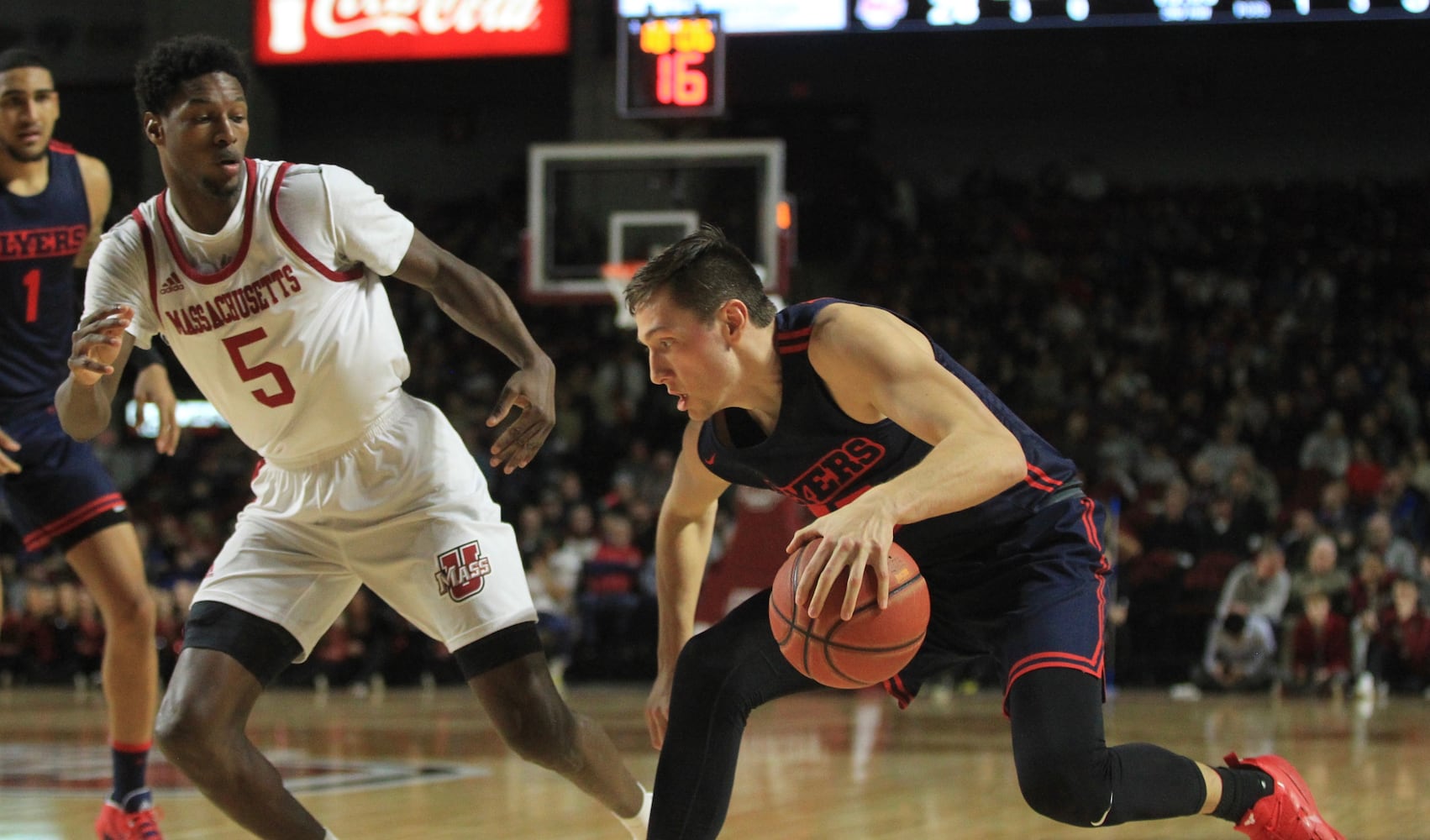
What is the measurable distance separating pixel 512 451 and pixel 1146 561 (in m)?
8.99

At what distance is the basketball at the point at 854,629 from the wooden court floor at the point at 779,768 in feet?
6.30

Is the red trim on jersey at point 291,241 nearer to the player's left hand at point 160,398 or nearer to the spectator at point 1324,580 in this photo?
the player's left hand at point 160,398

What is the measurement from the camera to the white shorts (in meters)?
3.72

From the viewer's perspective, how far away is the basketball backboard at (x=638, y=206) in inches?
439

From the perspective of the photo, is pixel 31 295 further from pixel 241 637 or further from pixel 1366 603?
pixel 1366 603

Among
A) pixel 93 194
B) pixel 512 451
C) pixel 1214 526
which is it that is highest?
pixel 93 194

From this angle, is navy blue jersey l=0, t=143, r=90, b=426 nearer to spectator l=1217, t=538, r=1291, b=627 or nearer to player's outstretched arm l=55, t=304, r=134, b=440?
player's outstretched arm l=55, t=304, r=134, b=440

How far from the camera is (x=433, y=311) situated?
17.3 meters

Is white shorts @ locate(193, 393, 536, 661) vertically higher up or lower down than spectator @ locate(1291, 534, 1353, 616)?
higher up

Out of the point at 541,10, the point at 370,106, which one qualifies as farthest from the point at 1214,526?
the point at 370,106

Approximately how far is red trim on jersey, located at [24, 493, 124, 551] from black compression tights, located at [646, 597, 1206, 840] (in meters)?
1.99

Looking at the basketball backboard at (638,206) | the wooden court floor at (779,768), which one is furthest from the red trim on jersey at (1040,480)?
the basketball backboard at (638,206)

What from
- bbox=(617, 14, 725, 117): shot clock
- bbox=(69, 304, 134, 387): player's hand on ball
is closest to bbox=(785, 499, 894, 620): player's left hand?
bbox=(69, 304, 134, 387): player's hand on ball

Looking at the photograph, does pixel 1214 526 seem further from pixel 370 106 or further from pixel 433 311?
pixel 370 106
